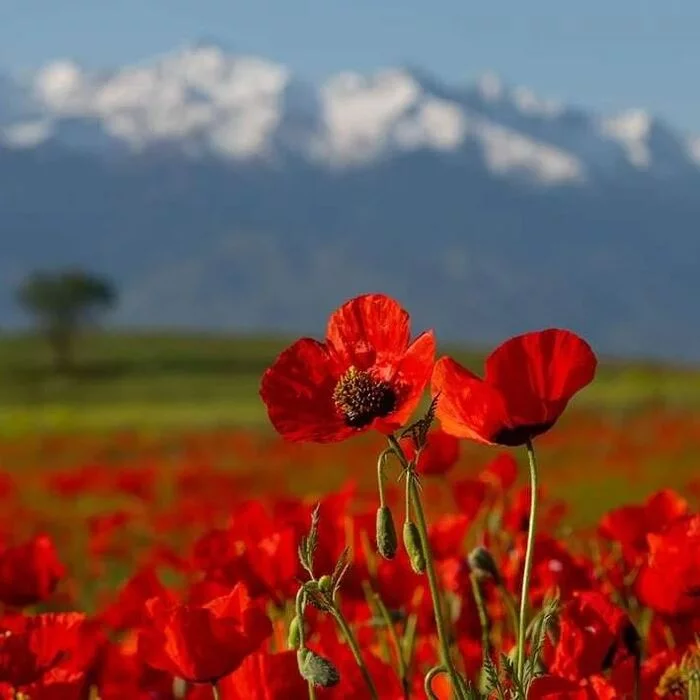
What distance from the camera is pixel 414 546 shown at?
1229 mm

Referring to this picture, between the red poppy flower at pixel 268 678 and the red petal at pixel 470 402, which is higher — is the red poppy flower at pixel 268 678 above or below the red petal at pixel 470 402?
below

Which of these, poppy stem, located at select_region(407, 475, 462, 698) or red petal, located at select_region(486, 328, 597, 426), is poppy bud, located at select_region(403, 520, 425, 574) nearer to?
poppy stem, located at select_region(407, 475, 462, 698)

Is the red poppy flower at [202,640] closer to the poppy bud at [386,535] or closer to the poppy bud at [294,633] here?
the poppy bud at [294,633]

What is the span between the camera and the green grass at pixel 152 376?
41688mm

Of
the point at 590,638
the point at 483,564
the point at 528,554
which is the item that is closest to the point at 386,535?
the point at 528,554

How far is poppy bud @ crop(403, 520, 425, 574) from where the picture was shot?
1.21 metres

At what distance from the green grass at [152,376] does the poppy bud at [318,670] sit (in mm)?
31263

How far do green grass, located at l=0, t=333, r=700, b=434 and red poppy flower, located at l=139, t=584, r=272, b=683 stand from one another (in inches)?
1221

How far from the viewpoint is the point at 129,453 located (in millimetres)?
15805

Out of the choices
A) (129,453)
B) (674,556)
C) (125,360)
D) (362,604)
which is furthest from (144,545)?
(125,360)

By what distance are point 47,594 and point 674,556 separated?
0.96m

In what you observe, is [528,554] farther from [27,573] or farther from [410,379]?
[27,573]

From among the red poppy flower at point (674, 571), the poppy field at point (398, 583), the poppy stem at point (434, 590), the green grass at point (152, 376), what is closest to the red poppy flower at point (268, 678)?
the poppy field at point (398, 583)

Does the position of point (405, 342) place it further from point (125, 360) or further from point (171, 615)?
point (125, 360)
